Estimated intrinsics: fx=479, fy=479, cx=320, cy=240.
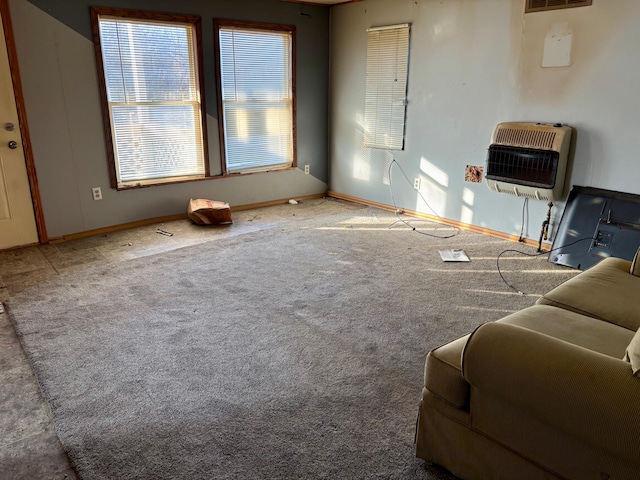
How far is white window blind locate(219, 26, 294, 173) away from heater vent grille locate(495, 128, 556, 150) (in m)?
2.46

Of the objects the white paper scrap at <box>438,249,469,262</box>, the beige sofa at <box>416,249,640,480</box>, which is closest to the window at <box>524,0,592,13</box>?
the white paper scrap at <box>438,249,469,262</box>

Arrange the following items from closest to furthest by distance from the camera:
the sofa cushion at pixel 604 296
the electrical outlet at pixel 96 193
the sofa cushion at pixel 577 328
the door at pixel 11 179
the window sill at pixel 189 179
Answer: the sofa cushion at pixel 577 328
the sofa cushion at pixel 604 296
the door at pixel 11 179
the electrical outlet at pixel 96 193
the window sill at pixel 189 179

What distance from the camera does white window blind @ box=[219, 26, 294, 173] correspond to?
4918 mm

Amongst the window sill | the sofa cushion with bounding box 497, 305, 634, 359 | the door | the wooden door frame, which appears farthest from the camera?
the window sill


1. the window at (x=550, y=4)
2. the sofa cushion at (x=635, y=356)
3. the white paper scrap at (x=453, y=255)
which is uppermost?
the window at (x=550, y=4)

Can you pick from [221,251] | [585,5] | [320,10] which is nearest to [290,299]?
[221,251]

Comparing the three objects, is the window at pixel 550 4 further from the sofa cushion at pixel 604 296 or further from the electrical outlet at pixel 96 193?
the electrical outlet at pixel 96 193

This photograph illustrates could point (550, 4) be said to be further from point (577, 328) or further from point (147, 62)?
point (147, 62)

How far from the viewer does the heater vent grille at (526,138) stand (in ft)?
12.1

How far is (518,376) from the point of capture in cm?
133

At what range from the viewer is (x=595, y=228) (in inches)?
139

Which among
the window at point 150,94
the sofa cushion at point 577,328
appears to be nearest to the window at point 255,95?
the window at point 150,94

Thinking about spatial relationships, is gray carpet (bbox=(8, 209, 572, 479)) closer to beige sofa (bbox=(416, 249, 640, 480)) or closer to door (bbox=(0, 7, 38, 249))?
beige sofa (bbox=(416, 249, 640, 480))

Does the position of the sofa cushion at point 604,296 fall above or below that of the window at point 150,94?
below
